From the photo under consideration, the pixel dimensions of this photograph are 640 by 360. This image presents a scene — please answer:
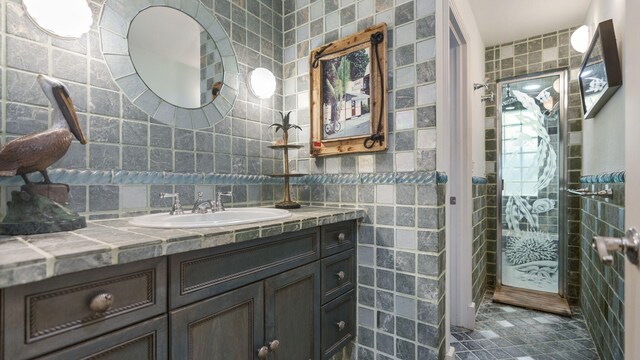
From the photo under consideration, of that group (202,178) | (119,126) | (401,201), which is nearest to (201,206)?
(202,178)

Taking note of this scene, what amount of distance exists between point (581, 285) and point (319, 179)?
2.47m

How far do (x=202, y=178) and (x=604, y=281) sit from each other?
7.57 feet

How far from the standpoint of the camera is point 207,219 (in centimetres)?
139

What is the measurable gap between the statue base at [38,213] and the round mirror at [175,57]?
651 millimetres

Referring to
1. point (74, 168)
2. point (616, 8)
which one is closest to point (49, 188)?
point (74, 168)

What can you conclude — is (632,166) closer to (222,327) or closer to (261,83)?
(222,327)

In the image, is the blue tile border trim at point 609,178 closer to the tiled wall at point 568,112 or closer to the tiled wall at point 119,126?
the tiled wall at point 568,112

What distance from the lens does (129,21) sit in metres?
1.29

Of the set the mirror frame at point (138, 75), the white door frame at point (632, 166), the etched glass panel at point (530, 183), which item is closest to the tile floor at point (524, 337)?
the etched glass panel at point (530, 183)

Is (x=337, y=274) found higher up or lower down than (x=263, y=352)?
higher up

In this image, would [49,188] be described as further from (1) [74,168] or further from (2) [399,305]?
(2) [399,305]

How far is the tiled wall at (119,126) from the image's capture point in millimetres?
1021

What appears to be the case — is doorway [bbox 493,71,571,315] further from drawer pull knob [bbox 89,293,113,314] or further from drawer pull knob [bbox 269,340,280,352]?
drawer pull knob [bbox 89,293,113,314]

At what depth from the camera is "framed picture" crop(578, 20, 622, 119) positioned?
1.39m
